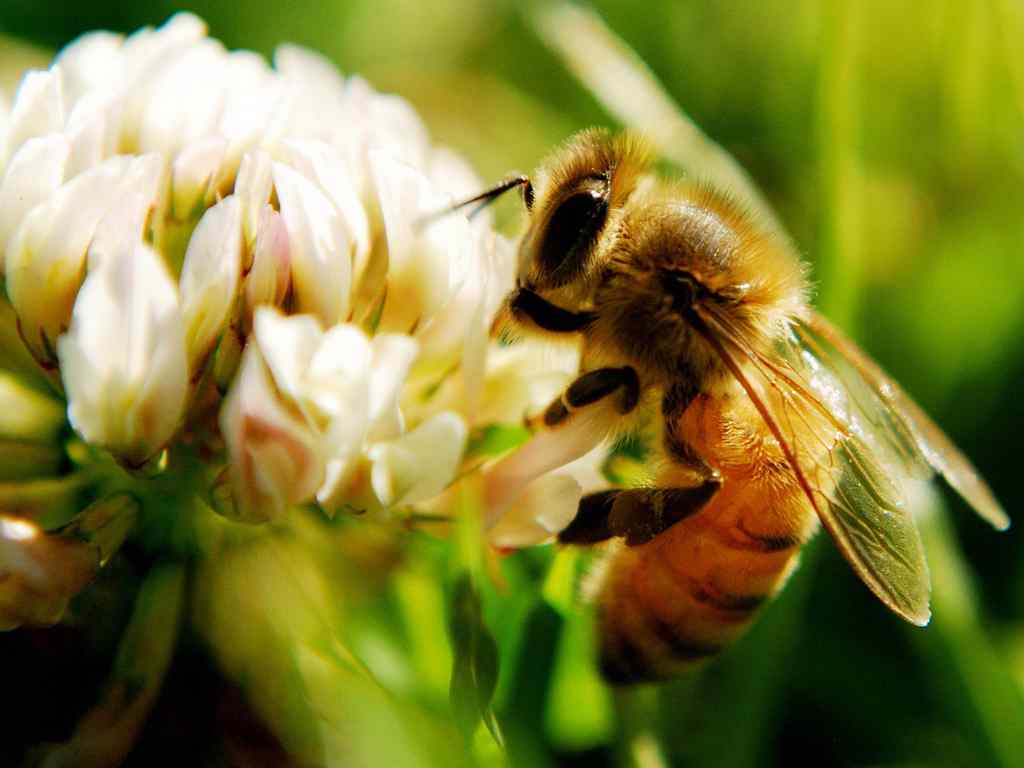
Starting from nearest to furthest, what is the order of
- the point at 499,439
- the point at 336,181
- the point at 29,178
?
1. the point at 29,178
2. the point at 336,181
3. the point at 499,439

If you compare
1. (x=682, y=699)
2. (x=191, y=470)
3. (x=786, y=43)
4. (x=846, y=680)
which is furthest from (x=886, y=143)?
(x=191, y=470)

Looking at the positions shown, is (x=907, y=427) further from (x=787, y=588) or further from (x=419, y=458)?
(x=419, y=458)

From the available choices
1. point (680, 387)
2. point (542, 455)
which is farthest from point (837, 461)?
point (542, 455)

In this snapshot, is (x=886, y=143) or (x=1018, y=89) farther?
(x=886, y=143)

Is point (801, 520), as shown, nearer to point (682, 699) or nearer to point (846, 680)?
point (682, 699)

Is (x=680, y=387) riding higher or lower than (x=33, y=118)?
higher

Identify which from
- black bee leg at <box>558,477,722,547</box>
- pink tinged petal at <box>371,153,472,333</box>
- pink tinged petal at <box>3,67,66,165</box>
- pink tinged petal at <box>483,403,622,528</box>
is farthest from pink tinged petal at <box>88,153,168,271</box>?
black bee leg at <box>558,477,722,547</box>
